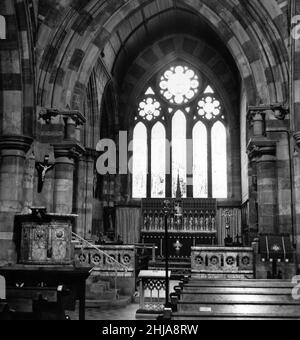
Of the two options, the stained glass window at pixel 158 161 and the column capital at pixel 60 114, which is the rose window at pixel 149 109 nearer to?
the stained glass window at pixel 158 161

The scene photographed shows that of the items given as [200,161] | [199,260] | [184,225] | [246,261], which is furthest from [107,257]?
[200,161]

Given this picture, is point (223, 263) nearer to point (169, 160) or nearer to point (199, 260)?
point (199, 260)

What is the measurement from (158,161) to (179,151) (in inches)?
50.2

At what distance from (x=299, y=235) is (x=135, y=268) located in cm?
503

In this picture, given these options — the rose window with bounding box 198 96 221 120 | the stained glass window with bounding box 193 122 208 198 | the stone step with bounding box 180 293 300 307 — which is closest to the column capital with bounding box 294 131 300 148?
the stone step with bounding box 180 293 300 307

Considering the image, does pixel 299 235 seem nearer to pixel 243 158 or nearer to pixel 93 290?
pixel 93 290

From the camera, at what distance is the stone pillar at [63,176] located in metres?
14.8

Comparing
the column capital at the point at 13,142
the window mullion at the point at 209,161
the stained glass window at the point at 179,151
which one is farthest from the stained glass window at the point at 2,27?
the window mullion at the point at 209,161

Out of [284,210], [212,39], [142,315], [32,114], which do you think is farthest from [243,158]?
[142,315]

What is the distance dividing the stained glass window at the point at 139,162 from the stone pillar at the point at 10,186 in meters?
11.7

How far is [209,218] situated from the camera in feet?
75.9

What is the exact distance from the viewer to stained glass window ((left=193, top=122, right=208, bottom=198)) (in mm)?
24438

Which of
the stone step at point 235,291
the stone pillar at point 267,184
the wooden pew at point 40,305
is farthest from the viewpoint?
the stone pillar at point 267,184

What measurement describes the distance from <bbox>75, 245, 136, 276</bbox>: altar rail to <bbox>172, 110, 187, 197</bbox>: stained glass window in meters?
10.5
